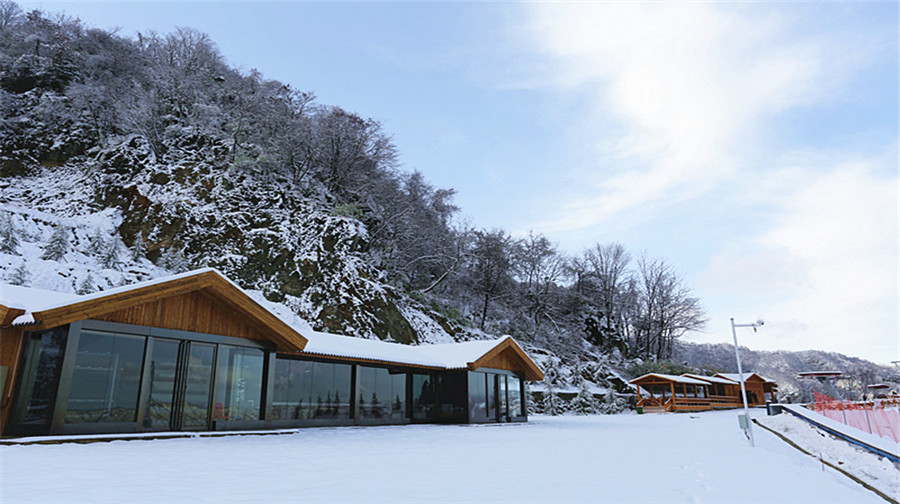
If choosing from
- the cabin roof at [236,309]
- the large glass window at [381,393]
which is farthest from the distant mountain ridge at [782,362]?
the large glass window at [381,393]

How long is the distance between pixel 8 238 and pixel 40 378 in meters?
13.2

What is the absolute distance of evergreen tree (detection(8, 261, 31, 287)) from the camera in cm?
→ 1677

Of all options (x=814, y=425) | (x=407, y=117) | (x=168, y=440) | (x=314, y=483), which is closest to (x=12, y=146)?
(x=407, y=117)

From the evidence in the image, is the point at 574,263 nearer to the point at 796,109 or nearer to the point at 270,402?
the point at 796,109

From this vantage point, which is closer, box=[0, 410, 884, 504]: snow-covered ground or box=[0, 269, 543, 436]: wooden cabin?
box=[0, 410, 884, 504]: snow-covered ground

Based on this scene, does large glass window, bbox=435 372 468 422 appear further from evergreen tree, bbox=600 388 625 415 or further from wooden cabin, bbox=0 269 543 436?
evergreen tree, bbox=600 388 625 415

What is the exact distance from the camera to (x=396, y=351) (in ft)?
61.5

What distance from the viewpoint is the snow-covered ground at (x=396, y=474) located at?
4871mm

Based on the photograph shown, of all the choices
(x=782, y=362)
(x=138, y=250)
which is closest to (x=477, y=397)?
(x=138, y=250)

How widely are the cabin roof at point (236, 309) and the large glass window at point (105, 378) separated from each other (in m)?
0.77

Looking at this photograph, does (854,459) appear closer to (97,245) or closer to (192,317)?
(192,317)

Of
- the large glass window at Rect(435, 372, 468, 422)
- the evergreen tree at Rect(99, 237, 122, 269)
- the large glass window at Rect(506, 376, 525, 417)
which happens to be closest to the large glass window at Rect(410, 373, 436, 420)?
the large glass window at Rect(435, 372, 468, 422)

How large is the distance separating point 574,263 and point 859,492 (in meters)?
49.0

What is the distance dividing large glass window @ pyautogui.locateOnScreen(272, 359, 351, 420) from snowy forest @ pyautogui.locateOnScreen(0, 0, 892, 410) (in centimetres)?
903
